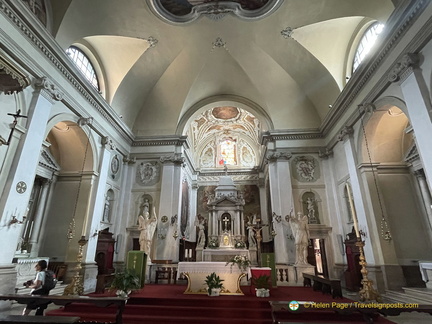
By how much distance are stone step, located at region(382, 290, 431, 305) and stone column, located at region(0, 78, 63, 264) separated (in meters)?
11.1

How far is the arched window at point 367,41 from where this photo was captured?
31.2 ft

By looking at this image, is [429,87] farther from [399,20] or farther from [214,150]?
[214,150]

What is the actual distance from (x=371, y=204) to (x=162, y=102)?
11995 millimetres

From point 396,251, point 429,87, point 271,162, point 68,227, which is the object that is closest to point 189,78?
point 271,162

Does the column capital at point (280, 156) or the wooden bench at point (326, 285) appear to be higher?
the column capital at point (280, 156)

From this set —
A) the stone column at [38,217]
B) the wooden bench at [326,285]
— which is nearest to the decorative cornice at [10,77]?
the stone column at [38,217]

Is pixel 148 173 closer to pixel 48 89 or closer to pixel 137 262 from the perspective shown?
pixel 137 262

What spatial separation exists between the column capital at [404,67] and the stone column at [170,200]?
10.6 m

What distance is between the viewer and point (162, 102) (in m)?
15.0

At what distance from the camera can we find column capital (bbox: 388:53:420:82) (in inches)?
264

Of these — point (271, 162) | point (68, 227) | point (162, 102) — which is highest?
point (162, 102)

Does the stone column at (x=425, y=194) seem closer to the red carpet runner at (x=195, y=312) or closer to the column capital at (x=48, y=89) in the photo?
the red carpet runner at (x=195, y=312)

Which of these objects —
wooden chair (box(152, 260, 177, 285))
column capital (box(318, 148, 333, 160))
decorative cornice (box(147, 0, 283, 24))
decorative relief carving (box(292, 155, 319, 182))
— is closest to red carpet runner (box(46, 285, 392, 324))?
wooden chair (box(152, 260, 177, 285))

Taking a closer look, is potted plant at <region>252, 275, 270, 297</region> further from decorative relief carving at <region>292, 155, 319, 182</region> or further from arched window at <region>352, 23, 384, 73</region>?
arched window at <region>352, 23, 384, 73</region>
